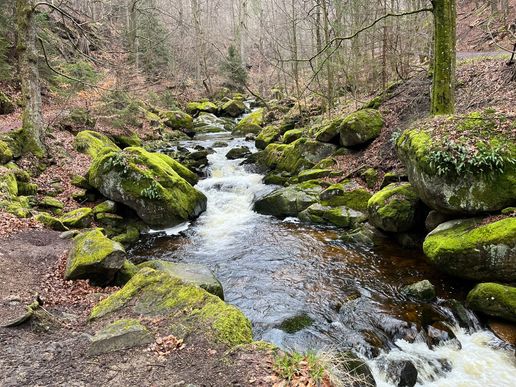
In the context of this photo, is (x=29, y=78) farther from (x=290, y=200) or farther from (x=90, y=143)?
(x=290, y=200)

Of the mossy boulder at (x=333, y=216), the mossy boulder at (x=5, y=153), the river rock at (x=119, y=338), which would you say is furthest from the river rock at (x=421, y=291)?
the mossy boulder at (x=5, y=153)

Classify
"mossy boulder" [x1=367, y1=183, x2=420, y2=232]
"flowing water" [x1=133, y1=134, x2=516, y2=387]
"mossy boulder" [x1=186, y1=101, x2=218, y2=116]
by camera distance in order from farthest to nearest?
1. "mossy boulder" [x1=186, y1=101, x2=218, y2=116]
2. "mossy boulder" [x1=367, y1=183, x2=420, y2=232]
3. "flowing water" [x1=133, y1=134, x2=516, y2=387]

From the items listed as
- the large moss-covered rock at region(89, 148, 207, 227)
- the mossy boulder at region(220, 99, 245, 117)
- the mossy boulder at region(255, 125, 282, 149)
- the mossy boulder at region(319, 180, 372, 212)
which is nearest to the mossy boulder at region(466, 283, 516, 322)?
the mossy boulder at region(319, 180, 372, 212)

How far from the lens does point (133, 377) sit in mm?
4051

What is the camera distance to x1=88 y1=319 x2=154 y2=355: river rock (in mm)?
4539

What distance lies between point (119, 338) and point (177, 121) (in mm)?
23426

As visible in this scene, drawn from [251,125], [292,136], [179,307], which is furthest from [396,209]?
[251,125]

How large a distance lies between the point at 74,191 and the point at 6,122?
6048 millimetres

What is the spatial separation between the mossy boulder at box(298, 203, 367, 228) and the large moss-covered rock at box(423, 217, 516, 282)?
3454 millimetres

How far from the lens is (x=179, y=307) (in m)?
5.46

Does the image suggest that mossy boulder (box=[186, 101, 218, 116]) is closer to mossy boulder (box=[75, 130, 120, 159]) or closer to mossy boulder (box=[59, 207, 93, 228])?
mossy boulder (box=[75, 130, 120, 159])

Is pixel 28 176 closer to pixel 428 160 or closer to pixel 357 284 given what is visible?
pixel 357 284

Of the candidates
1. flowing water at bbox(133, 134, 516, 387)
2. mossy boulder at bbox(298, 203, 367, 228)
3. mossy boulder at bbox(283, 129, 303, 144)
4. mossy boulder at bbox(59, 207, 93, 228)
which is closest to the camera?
flowing water at bbox(133, 134, 516, 387)

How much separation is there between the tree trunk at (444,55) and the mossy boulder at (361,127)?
401 cm
